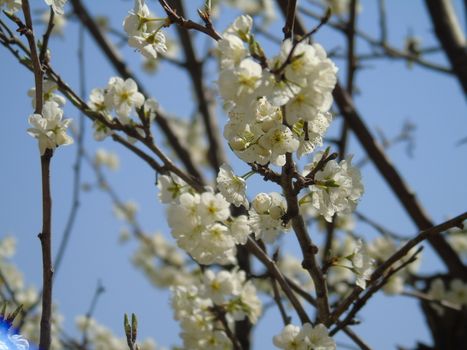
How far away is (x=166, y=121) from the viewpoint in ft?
12.6

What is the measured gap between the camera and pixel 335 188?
4.33 feet

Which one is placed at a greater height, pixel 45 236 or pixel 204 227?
pixel 204 227

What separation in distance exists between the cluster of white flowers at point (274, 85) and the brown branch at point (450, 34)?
2707 millimetres

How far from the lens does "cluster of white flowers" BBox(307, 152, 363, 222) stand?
1313 millimetres

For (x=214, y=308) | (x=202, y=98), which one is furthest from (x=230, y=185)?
(x=202, y=98)

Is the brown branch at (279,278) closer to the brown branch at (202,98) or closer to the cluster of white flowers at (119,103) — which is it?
the cluster of white flowers at (119,103)

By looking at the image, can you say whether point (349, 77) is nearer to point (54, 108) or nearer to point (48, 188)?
point (54, 108)

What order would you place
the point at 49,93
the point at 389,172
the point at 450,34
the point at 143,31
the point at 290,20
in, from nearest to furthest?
A: the point at 290,20 → the point at 143,31 → the point at 49,93 → the point at 389,172 → the point at 450,34

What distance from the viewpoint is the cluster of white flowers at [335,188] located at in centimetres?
131

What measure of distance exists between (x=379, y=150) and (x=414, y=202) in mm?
389

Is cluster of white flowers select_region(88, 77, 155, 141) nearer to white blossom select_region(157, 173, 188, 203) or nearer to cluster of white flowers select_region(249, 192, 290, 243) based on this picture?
white blossom select_region(157, 173, 188, 203)

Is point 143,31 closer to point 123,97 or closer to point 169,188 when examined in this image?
point 123,97

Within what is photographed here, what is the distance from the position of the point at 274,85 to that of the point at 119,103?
0.84 metres

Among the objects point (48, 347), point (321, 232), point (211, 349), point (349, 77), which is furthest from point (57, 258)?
point (321, 232)
